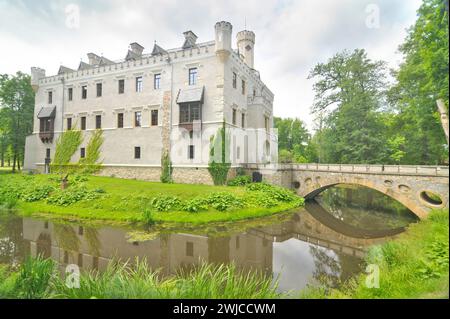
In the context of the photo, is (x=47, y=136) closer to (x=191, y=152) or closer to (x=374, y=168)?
(x=191, y=152)

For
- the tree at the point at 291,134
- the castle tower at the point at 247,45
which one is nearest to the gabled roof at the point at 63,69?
the castle tower at the point at 247,45

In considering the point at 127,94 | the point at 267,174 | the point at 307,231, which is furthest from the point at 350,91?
the point at 127,94

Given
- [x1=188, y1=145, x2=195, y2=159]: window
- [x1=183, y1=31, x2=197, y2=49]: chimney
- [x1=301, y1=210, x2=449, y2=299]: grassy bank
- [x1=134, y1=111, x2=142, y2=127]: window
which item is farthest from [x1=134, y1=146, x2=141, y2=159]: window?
[x1=301, y1=210, x2=449, y2=299]: grassy bank

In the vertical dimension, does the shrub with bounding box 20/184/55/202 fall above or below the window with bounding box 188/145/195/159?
below

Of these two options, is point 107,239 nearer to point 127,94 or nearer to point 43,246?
point 43,246

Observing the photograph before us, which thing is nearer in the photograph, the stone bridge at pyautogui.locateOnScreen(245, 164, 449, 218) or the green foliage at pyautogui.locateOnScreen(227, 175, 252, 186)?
the stone bridge at pyautogui.locateOnScreen(245, 164, 449, 218)

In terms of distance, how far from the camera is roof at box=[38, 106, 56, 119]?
89.9ft

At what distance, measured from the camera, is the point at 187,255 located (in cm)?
919

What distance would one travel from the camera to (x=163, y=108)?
2252 centimetres

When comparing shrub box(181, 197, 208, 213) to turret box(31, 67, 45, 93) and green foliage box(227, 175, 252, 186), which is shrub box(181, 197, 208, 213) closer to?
green foliage box(227, 175, 252, 186)

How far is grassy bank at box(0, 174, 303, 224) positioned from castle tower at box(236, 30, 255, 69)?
57.5 feet

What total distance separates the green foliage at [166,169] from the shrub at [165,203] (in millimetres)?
6661

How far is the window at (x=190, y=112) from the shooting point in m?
21.3
